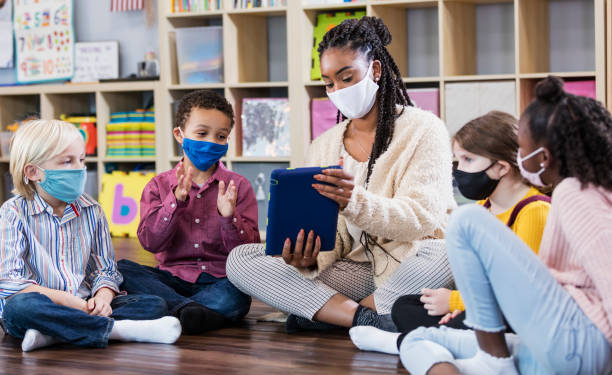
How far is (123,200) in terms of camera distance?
14.2 ft

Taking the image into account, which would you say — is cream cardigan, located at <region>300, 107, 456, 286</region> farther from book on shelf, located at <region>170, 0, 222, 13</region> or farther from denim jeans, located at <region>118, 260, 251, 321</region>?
book on shelf, located at <region>170, 0, 222, 13</region>

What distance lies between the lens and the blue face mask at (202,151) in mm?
2264

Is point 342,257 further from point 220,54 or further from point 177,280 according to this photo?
point 220,54

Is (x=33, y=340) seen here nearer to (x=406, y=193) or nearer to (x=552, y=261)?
(x=406, y=193)

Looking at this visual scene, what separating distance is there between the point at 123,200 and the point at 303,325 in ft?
8.06

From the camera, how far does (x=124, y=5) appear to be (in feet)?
15.0

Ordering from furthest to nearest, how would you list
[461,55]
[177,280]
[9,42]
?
[9,42], [461,55], [177,280]

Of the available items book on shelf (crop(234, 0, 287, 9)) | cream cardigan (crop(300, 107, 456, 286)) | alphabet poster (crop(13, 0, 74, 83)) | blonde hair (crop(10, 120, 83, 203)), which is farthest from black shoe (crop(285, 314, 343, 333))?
alphabet poster (crop(13, 0, 74, 83))

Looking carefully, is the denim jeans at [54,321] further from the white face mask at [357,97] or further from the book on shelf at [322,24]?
the book on shelf at [322,24]

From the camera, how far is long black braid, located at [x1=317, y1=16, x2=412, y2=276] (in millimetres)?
2105

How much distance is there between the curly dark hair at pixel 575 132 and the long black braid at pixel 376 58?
2.38 ft

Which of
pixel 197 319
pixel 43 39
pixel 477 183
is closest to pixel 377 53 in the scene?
pixel 477 183

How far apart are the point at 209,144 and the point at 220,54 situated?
193 cm

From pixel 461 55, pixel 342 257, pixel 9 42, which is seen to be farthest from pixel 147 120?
pixel 342 257
